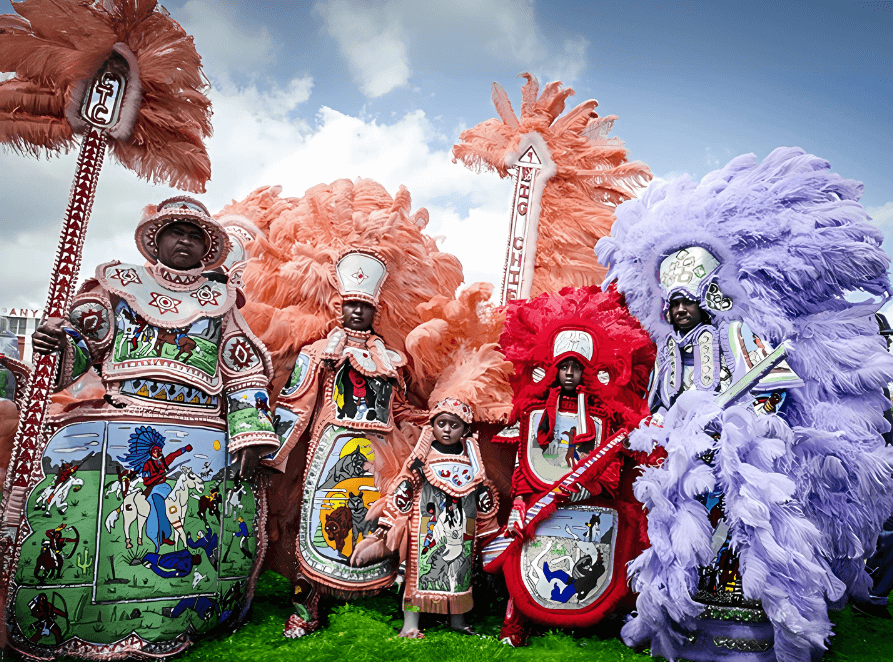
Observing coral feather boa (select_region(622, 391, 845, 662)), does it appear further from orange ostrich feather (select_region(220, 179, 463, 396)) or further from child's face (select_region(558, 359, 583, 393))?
orange ostrich feather (select_region(220, 179, 463, 396))

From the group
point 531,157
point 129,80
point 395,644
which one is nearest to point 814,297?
point 531,157

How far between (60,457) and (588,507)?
2503 millimetres

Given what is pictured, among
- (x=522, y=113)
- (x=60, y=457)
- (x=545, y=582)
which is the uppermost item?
(x=522, y=113)

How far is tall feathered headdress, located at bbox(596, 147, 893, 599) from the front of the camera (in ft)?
11.1

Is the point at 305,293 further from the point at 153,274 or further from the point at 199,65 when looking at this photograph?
the point at 199,65

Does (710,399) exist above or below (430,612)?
above

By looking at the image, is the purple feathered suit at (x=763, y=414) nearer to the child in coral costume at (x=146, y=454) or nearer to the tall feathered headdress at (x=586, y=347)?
the tall feathered headdress at (x=586, y=347)

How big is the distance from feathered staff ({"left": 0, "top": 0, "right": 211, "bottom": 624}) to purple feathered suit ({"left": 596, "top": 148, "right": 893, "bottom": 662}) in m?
2.46

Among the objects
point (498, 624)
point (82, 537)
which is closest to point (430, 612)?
point (498, 624)

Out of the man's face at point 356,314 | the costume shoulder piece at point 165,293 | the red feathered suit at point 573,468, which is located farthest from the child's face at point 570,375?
the costume shoulder piece at point 165,293

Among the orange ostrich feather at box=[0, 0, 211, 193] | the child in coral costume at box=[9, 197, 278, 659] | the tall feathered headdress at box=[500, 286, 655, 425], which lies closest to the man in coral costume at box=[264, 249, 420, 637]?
the child in coral costume at box=[9, 197, 278, 659]

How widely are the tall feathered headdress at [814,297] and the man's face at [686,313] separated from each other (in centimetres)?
5

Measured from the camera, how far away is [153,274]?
350 centimetres

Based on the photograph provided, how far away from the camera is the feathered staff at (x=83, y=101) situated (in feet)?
9.86
